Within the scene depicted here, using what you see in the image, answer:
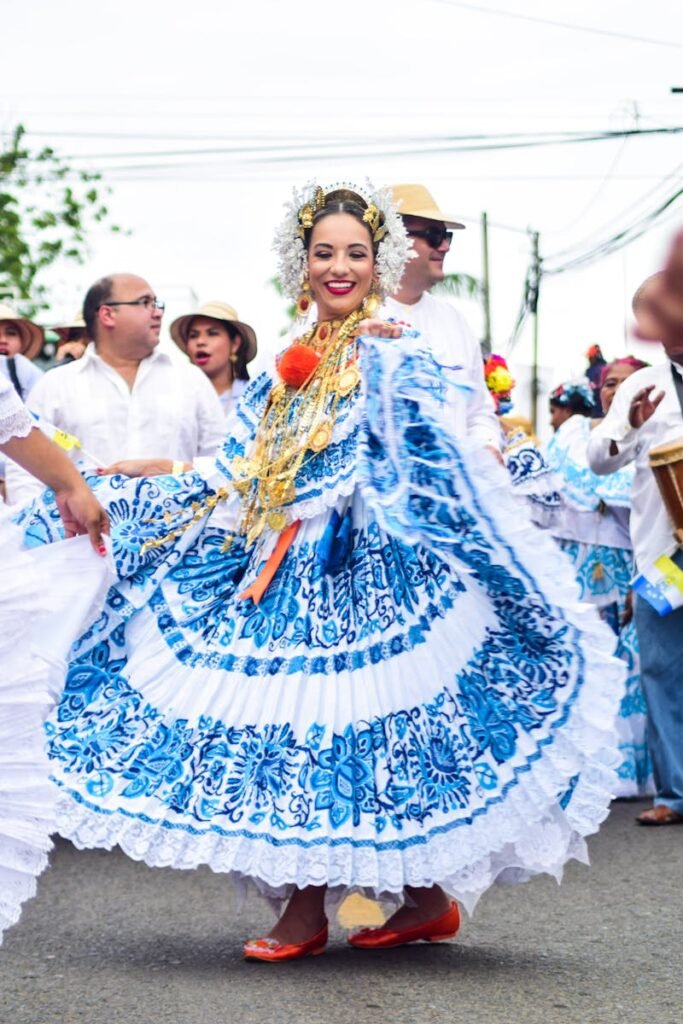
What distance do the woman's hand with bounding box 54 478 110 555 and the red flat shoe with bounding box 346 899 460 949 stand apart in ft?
4.63

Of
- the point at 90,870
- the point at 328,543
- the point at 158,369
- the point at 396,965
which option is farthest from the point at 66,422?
the point at 396,965

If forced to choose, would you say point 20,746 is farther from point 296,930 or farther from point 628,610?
point 628,610

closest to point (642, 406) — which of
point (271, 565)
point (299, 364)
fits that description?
point (299, 364)

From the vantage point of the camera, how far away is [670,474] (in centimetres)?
654

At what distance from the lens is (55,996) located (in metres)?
4.43

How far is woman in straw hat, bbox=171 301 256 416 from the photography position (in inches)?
357

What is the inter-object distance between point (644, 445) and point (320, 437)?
110 inches

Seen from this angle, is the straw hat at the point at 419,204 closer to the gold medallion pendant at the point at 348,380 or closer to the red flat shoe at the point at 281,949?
the gold medallion pendant at the point at 348,380

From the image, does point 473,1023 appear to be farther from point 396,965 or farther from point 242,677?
point 242,677

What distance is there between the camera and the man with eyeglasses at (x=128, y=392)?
24.6ft

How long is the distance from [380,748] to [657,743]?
134 inches

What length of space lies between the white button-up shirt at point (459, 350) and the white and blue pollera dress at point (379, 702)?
2.36ft

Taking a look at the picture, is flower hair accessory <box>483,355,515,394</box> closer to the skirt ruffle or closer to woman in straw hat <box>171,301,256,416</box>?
woman in straw hat <box>171,301,256,416</box>

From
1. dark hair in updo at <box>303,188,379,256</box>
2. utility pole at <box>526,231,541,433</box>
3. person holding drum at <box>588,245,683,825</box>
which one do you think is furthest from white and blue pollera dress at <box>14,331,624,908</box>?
utility pole at <box>526,231,541,433</box>
